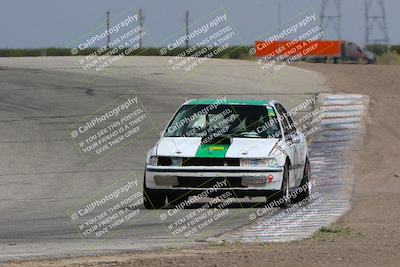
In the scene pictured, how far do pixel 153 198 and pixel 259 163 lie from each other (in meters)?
1.47

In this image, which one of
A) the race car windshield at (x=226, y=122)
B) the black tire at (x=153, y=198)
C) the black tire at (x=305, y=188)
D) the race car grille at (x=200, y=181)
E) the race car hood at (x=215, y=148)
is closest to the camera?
the race car grille at (x=200, y=181)

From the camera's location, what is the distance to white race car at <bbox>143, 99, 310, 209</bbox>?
51.2 ft

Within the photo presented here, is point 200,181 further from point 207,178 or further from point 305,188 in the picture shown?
point 305,188

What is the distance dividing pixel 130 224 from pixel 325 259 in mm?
4622

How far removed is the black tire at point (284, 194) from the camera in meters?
15.9

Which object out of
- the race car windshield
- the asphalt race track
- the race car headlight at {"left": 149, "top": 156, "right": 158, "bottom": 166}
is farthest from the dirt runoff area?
the race car headlight at {"left": 149, "top": 156, "right": 158, "bottom": 166}

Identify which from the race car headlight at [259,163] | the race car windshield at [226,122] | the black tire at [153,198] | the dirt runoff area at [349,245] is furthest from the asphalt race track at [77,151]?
the race car windshield at [226,122]

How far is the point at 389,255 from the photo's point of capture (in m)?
10.4

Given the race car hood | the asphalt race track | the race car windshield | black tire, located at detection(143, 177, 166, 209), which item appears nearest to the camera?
the asphalt race track

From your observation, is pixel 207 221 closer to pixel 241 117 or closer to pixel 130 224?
pixel 130 224

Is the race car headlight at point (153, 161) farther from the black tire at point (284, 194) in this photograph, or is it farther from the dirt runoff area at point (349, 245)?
the dirt runoff area at point (349, 245)

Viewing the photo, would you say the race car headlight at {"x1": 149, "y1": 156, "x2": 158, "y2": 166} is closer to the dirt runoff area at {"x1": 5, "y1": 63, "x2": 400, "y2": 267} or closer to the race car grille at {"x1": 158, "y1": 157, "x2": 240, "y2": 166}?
the race car grille at {"x1": 158, "y1": 157, "x2": 240, "y2": 166}

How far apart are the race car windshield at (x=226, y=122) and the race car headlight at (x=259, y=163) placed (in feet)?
2.13

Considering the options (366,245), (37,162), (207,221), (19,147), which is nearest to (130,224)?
(207,221)
